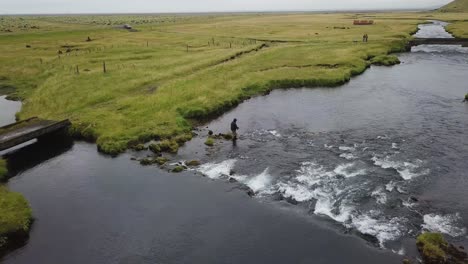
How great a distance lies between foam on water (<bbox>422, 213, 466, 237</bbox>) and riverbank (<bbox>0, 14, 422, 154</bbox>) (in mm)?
28609

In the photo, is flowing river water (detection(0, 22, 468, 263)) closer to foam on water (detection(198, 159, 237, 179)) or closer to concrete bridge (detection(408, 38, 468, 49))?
foam on water (detection(198, 159, 237, 179))

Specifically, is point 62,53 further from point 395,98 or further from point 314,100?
point 395,98

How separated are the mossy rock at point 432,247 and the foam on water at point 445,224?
57.3 inches

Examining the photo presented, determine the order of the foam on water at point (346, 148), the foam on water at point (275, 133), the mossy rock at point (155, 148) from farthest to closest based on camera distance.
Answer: the foam on water at point (275, 133), the mossy rock at point (155, 148), the foam on water at point (346, 148)

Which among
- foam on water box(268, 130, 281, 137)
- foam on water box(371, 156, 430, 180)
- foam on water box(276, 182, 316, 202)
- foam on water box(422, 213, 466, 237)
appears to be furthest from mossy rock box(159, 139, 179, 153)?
foam on water box(422, 213, 466, 237)

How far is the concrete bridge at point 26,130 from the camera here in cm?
4285

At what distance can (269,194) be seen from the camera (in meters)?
33.5

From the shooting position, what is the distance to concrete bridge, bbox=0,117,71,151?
42847 mm

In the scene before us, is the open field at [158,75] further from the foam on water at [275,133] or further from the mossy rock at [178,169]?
the foam on water at [275,133]

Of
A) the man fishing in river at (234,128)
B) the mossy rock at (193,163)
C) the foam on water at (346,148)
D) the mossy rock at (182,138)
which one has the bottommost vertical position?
the mossy rock at (193,163)

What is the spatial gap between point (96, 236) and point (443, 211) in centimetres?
2519

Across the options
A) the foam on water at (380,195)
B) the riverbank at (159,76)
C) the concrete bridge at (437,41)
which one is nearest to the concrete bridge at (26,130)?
the riverbank at (159,76)

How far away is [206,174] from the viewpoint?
124 feet

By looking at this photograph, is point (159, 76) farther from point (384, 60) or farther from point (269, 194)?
point (384, 60)
